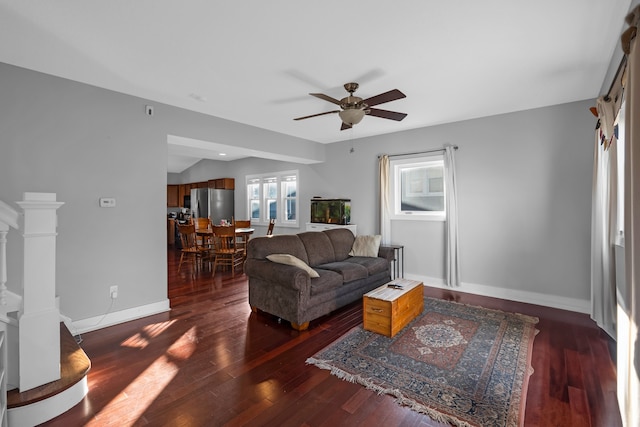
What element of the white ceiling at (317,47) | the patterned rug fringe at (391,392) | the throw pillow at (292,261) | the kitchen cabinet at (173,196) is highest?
the white ceiling at (317,47)

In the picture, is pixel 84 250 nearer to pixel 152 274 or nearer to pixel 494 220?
pixel 152 274

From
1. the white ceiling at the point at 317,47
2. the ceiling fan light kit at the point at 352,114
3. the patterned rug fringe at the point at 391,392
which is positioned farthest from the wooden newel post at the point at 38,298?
the ceiling fan light kit at the point at 352,114

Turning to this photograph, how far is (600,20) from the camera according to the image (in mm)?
2100

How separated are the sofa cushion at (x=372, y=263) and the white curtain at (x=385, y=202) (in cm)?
77

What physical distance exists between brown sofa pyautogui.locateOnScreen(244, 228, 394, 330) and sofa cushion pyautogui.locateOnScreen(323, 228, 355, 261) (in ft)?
0.05

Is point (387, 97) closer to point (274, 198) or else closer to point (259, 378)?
point (259, 378)

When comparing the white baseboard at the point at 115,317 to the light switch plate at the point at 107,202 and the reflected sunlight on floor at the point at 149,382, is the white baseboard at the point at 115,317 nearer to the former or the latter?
the reflected sunlight on floor at the point at 149,382

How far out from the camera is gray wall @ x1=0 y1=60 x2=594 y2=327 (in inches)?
113

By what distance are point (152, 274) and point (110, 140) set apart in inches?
62.6

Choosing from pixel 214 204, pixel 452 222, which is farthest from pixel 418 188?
pixel 214 204

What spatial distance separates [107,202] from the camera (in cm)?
323

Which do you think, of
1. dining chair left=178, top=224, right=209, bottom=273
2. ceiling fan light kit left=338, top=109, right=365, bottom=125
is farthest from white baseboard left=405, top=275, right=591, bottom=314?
dining chair left=178, top=224, right=209, bottom=273

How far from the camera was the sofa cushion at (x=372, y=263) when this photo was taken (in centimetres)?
416

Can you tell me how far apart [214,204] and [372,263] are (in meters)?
5.39
